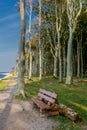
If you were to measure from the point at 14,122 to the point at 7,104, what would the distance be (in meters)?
4.64

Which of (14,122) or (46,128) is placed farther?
(14,122)

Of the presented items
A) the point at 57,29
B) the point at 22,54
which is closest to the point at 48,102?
the point at 22,54

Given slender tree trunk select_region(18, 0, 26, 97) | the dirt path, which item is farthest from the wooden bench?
slender tree trunk select_region(18, 0, 26, 97)

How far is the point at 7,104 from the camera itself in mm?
16094

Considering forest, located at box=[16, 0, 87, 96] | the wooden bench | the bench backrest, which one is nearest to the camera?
the wooden bench

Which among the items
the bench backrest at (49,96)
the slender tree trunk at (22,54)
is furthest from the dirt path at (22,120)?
the slender tree trunk at (22,54)

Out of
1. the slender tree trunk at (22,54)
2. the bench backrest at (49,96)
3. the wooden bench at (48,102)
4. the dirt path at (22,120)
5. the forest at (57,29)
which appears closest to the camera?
the dirt path at (22,120)

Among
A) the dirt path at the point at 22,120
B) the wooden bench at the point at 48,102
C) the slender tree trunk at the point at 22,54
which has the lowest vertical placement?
the dirt path at the point at 22,120

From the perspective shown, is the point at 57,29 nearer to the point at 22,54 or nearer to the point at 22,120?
the point at 22,54

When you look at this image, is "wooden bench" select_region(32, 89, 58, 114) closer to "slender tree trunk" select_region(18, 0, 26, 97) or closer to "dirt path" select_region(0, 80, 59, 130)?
"dirt path" select_region(0, 80, 59, 130)

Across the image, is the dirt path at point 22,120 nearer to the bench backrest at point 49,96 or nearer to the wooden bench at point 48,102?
the wooden bench at point 48,102

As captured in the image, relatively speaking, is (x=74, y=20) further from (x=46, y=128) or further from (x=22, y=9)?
(x=46, y=128)

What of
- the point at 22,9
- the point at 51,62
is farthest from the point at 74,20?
the point at 51,62

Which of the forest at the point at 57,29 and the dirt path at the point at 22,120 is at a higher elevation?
the forest at the point at 57,29
